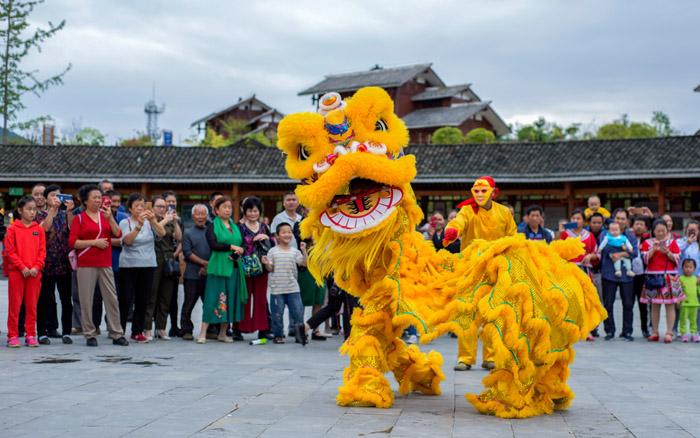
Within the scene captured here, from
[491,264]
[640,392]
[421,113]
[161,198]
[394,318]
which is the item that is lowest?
[640,392]

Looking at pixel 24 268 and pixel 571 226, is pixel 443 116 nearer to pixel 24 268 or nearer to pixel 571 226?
pixel 571 226

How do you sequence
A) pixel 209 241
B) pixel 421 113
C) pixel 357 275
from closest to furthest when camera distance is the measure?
pixel 357 275
pixel 209 241
pixel 421 113

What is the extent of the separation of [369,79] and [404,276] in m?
51.6

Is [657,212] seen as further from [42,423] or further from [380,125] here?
A: [42,423]

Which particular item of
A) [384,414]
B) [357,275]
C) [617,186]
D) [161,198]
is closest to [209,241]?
[161,198]

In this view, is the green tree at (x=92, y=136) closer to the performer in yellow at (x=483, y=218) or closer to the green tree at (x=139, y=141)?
the green tree at (x=139, y=141)

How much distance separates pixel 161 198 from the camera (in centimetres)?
1029

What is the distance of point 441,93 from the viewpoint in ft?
180

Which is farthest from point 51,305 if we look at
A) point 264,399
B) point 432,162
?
point 432,162

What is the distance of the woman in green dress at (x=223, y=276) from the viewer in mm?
9781

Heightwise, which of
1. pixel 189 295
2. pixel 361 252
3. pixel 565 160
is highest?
pixel 565 160

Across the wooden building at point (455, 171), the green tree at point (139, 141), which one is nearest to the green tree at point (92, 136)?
the green tree at point (139, 141)

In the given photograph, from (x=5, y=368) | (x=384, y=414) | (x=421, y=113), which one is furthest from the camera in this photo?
(x=421, y=113)

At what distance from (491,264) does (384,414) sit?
3.95ft
